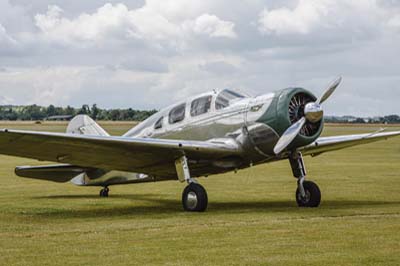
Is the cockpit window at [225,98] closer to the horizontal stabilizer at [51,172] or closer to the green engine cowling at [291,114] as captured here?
the green engine cowling at [291,114]

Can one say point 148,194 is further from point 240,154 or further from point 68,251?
point 68,251

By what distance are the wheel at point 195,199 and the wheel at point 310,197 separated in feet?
7.18

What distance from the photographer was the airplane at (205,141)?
13.3 m

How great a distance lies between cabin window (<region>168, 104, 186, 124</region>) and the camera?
50.1 ft

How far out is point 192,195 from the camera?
44.9 feet

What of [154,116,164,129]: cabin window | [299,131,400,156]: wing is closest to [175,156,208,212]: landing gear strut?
[154,116,164,129]: cabin window

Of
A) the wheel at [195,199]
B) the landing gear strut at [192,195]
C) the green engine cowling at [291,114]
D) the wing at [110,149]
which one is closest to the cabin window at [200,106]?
the wing at [110,149]

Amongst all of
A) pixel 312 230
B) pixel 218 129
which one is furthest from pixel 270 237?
pixel 218 129

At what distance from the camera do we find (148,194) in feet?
64.1

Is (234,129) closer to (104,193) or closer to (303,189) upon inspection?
(303,189)

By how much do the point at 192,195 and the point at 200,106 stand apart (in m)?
2.09

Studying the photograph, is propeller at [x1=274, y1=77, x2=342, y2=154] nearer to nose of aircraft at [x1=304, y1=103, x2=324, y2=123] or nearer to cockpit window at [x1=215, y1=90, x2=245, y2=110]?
nose of aircraft at [x1=304, y1=103, x2=324, y2=123]

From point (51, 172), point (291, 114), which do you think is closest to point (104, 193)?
point (51, 172)

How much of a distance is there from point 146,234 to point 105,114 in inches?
5421
